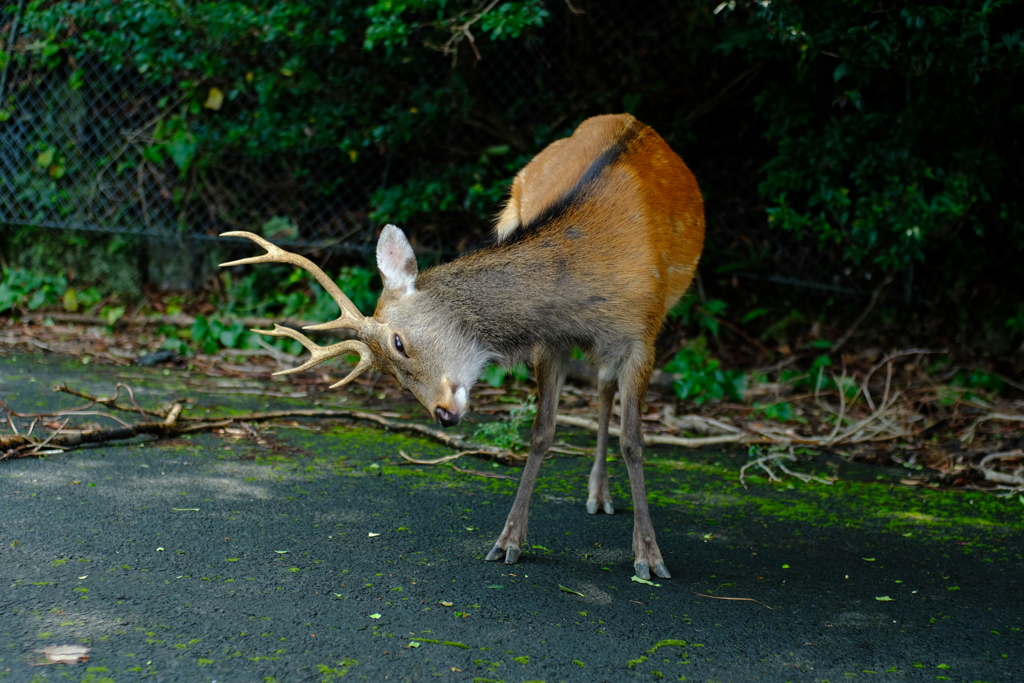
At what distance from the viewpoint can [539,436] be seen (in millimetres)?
3928

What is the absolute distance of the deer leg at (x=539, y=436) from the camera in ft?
Result: 12.0

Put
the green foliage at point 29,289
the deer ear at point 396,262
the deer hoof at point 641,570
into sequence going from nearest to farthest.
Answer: the deer hoof at point 641,570
the deer ear at point 396,262
the green foliage at point 29,289

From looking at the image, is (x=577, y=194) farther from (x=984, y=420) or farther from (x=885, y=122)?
(x=885, y=122)

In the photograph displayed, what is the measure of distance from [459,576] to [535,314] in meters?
1.09

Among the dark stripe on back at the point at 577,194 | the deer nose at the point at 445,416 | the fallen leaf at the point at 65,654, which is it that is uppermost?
the dark stripe on back at the point at 577,194

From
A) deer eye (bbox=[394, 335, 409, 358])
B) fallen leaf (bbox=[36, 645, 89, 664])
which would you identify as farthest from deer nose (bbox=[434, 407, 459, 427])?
fallen leaf (bbox=[36, 645, 89, 664])

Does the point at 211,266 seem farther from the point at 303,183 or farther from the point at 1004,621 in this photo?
the point at 1004,621

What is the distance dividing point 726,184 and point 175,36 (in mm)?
4691

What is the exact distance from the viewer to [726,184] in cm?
A: 784

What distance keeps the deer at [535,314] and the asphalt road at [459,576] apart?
327mm

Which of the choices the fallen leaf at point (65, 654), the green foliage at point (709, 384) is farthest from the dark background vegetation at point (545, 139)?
the fallen leaf at point (65, 654)

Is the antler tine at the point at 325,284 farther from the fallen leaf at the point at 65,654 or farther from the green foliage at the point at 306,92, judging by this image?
the green foliage at the point at 306,92

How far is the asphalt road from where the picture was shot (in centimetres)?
272

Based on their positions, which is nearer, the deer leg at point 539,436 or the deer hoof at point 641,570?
the deer hoof at point 641,570
